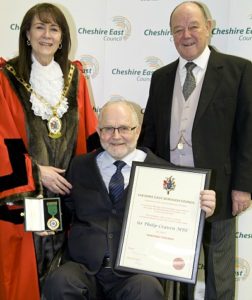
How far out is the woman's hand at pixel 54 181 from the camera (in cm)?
213

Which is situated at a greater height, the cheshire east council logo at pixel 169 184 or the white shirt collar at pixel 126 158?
the white shirt collar at pixel 126 158

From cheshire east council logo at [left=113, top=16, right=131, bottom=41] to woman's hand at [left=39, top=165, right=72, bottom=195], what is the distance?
1.35m

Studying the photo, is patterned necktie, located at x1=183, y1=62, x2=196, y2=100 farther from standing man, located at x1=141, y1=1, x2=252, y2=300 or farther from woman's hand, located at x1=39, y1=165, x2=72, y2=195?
woman's hand, located at x1=39, y1=165, x2=72, y2=195

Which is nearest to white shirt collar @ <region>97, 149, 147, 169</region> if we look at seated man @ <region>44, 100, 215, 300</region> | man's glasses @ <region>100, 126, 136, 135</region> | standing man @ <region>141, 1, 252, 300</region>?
seated man @ <region>44, 100, 215, 300</region>

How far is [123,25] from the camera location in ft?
10.1

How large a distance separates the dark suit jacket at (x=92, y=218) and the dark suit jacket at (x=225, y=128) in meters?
0.32

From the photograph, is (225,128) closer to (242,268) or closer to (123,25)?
(123,25)

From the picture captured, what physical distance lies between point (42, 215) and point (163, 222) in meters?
0.57

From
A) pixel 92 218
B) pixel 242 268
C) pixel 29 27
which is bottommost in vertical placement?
pixel 242 268

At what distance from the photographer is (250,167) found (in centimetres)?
211

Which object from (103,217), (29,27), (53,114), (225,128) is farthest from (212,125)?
(29,27)

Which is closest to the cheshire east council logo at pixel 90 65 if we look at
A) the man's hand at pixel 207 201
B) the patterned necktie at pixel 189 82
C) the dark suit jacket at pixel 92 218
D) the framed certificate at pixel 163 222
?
the patterned necktie at pixel 189 82

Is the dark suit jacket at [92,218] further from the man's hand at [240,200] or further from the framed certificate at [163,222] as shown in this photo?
the man's hand at [240,200]

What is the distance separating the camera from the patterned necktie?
2260mm
